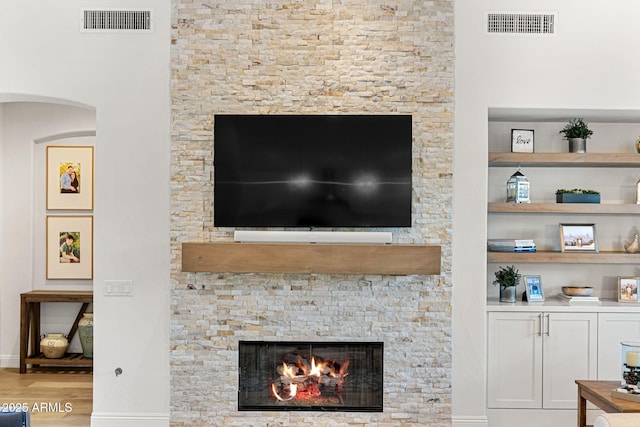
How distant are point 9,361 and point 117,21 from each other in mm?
3629

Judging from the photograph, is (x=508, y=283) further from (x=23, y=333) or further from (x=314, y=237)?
(x=23, y=333)

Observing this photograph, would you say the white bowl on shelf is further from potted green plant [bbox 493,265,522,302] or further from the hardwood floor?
the hardwood floor

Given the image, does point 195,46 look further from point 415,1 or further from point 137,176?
point 415,1

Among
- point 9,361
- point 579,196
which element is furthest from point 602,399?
point 9,361

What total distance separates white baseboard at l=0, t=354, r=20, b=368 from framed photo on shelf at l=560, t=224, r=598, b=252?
521 centimetres

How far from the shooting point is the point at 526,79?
383cm

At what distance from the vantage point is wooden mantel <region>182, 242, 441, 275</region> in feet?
11.7

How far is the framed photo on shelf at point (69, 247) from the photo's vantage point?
5461 mm

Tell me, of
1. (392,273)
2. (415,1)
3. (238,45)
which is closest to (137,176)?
(238,45)

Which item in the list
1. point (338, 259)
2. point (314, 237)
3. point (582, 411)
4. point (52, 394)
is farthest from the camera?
point (52, 394)

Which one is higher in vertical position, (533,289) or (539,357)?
(533,289)

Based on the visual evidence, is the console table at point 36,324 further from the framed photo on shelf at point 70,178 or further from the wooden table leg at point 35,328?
the framed photo on shelf at point 70,178

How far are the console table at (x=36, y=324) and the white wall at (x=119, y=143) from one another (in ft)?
4.90

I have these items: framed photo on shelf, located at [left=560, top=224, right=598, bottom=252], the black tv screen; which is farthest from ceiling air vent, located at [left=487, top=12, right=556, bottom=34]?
framed photo on shelf, located at [left=560, top=224, right=598, bottom=252]
